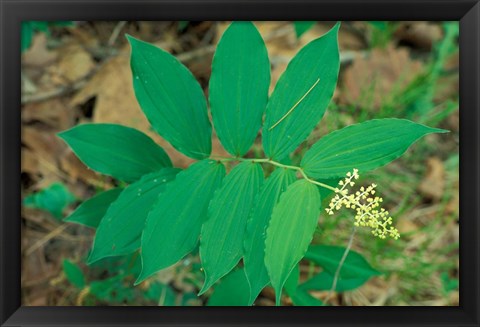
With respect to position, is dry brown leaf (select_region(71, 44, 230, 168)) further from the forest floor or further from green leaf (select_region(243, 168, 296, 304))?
green leaf (select_region(243, 168, 296, 304))

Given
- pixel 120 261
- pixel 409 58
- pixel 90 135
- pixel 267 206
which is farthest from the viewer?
pixel 409 58

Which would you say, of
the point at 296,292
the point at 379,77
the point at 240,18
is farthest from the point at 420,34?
the point at 296,292

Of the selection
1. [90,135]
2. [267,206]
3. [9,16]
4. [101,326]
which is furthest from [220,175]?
[9,16]

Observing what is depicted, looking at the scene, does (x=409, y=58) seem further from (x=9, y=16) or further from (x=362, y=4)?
(x=9, y=16)

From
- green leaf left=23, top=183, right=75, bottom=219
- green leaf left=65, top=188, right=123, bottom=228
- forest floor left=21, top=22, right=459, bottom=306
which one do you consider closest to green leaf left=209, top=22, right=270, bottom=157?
green leaf left=65, top=188, right=123, bottom=228

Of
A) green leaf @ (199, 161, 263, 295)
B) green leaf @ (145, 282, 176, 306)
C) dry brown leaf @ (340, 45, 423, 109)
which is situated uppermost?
dry brown leaf @ (340, 45, 423, 109)

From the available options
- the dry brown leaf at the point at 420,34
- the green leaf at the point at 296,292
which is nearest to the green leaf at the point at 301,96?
the green leaf at the point at 296,292
